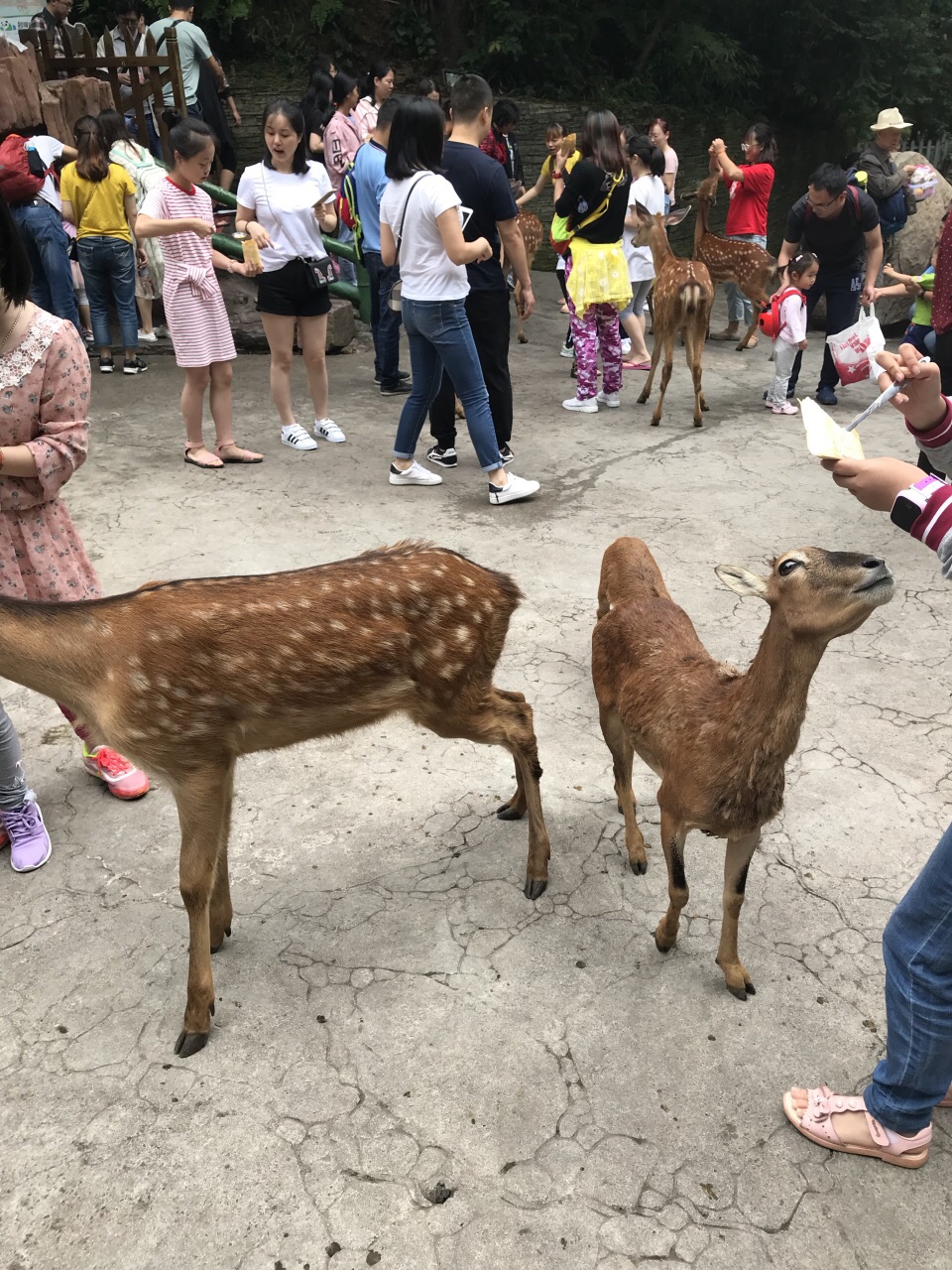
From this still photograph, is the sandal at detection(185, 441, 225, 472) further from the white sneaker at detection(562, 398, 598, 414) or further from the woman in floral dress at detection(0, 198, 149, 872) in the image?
the woman in floral dress at detection(0, 198, 149, 872)

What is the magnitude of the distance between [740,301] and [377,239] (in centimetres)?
431

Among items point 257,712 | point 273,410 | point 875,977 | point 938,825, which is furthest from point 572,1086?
point 273,410

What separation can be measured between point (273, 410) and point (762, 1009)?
20.6 ft

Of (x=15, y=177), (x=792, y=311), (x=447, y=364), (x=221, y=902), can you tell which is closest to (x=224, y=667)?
(x=221, y=902)

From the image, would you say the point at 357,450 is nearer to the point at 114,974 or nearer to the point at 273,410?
the point at 273,410

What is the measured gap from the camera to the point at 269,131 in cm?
613

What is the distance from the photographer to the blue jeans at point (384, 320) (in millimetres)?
7688

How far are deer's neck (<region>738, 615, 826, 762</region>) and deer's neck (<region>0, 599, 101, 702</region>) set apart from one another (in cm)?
175

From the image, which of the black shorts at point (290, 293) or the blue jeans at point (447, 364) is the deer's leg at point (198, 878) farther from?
the black shorts at point (290, 293)

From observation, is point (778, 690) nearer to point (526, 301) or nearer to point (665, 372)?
point (526, 301)

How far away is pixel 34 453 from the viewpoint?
119 inches

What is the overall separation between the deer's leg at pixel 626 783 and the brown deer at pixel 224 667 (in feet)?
1.87

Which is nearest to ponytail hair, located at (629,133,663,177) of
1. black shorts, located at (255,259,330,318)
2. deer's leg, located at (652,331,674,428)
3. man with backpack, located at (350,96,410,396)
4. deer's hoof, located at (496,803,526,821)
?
deer's leg, located at (652,331,674,428)

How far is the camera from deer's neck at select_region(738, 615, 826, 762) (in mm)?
2422
